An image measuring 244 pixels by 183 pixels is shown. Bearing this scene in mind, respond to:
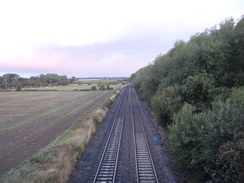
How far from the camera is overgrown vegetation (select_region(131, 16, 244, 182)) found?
20.5ft

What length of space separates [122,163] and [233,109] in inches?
285

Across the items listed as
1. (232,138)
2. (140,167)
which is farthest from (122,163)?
(232,138)

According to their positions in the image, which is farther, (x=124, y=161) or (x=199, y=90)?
(x=199, y=90)

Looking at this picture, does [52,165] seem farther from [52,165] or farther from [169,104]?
[169,104]

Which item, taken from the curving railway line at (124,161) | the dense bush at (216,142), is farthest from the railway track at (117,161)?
the dense bush at (216,142)

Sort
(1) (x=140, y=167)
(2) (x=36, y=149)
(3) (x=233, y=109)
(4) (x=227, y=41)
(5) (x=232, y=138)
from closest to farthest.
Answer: (5) (x=232, y=138) < (3) (x=233, y=109) < (1) (x=140, y=167) < (2) (x=36, y=149) < (4) (x=227, y=41)

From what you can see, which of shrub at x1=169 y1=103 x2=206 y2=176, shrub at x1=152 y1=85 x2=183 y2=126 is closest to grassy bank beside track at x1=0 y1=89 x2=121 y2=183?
shrub at x1=169 y1=103 x2=206 y2=176

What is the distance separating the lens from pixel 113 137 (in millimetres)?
17125

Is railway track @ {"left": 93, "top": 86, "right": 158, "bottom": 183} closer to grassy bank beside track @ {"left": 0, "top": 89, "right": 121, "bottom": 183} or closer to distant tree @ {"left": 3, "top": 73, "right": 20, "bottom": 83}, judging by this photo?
grassy bank beside track @ {"left": 0, "top": 89, "right": 121, "bottom": 183}

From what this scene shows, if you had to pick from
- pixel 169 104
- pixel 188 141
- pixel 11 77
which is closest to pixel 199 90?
pixel 169 104

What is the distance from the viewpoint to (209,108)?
40.0 ft

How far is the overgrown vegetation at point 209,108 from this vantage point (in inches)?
246

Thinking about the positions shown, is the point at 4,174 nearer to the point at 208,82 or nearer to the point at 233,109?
the point at 233,109

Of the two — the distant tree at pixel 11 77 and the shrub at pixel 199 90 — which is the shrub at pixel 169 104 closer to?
the shrub at pixel 199 90
